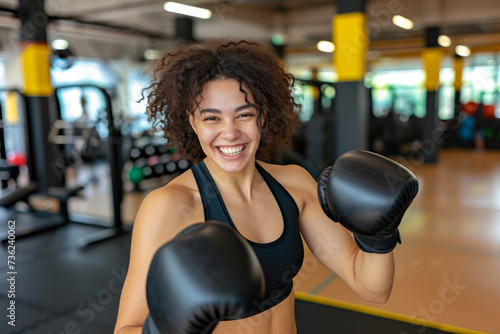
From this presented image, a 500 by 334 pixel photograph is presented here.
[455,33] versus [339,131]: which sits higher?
[455,33]

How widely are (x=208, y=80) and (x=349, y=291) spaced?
198cm

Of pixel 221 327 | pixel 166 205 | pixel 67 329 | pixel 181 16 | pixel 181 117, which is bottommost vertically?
pixel 67 329

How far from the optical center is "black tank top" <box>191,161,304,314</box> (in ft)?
3.50

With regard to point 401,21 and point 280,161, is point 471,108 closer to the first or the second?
point 401,21

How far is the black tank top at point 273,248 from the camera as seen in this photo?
1.07 metres

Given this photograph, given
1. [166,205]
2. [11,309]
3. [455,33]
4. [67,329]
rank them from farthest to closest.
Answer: [455,33] < [11,309] < [67,329] < [166,205]

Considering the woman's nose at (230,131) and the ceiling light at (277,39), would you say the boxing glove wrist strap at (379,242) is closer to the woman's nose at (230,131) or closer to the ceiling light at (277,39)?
the woman's nose at (230,131)

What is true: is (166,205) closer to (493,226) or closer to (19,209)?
(493,226)

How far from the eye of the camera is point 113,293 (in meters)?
2.71

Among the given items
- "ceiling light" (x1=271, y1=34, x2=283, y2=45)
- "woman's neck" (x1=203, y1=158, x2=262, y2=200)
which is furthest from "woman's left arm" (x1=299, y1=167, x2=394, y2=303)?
"ceiling light" (x1=271, y1=34, x2=283, y2=45)

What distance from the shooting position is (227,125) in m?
1.07

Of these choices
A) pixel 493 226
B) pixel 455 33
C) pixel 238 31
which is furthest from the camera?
pixel 455 33

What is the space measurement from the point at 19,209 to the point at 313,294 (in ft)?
13.5

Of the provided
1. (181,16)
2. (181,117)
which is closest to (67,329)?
(181,117)
